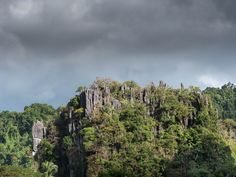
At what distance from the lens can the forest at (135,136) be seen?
78.1 meters

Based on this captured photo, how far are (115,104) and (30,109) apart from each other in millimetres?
80546

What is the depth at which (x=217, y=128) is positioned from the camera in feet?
284

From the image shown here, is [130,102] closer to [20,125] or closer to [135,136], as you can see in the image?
[135,136]

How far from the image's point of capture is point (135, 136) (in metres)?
82.2

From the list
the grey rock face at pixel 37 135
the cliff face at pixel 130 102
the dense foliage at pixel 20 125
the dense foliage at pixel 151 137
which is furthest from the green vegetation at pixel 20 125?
the dense foliage at pixel 151 137

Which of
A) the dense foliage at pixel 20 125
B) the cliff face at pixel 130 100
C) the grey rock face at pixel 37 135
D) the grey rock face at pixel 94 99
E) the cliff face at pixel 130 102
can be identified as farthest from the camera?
the dense foliage at pixel 20 125

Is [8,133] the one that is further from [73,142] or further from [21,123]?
[73,142]

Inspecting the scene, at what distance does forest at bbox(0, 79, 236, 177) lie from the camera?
7812 centimetres

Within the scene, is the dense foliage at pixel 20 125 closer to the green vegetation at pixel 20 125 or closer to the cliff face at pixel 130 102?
the green vegetation at pixel 20 125

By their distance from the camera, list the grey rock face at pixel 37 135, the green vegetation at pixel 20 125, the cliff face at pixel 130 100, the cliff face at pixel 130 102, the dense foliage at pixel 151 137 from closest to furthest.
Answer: the dense foliage at pixel 151 137 → the cliff face at pixel 130 102 → the cliff face at pixel 130 100 → the grey rock face at pixel 37 135 → the green vegetation at pixel 20 125

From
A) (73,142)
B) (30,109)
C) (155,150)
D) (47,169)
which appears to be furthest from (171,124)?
(30,109)

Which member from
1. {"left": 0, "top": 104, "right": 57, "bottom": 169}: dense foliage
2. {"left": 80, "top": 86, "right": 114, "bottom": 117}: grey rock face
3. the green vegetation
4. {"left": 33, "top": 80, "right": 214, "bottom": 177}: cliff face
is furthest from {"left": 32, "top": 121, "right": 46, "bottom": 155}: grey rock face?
{"left": 0, "top": 104, "right": 57, "bottom": 169}: dense foliage

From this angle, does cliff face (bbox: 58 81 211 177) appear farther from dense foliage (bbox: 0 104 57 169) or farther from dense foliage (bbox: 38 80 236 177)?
dense foliage (bbox: 0 104 57 169)

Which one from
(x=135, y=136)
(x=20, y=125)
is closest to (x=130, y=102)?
(x=135, y=136)
